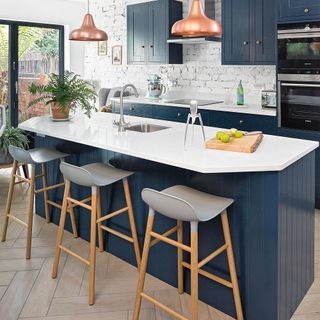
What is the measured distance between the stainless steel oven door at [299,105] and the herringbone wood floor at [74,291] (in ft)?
4.09

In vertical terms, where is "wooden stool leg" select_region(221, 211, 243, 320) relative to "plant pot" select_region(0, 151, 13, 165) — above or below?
below

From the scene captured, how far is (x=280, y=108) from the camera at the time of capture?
4.31m

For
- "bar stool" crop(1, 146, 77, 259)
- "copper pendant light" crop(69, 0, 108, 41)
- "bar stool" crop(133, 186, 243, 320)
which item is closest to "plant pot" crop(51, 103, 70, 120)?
"bar stool" crop(1, 146, 77, 259)

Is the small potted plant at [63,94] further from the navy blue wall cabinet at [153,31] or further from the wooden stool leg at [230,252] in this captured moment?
the navy blue wall cabinet at [153,31]

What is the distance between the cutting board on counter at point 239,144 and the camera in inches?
96.9

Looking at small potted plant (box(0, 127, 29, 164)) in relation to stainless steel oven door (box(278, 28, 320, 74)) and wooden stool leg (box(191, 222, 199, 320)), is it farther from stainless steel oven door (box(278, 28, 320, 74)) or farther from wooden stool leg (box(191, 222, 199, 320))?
wooden stool leg (box(191, 222, 199, 320))

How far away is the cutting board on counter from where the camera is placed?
246cm

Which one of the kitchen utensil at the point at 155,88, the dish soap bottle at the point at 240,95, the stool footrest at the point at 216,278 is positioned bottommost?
the stool footrest at the point at 216,278

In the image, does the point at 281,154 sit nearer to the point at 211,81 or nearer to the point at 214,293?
the point at 214,293

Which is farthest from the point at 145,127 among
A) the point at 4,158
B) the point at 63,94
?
the point at 4,158

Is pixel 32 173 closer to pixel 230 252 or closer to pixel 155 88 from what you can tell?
pixel 230 252

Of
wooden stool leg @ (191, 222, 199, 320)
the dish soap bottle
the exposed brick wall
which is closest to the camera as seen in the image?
wooden stool leg @ (191, 222, 199, 320)

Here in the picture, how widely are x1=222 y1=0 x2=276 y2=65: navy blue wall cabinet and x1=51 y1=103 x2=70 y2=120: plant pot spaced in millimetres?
2106

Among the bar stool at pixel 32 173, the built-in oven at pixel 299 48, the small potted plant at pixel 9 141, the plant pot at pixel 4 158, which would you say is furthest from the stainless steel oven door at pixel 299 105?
the plant pot at pixel 4 158
